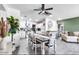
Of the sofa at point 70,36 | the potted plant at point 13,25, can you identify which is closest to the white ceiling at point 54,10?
the potted plant at point 13,25

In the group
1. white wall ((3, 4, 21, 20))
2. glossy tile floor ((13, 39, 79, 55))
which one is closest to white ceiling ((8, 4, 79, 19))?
white wall ((3, 4, 21, 20))

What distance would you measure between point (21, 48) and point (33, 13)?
0.83 metres

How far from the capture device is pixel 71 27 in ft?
8.48

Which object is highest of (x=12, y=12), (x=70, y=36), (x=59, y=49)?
(x=12, y=12)

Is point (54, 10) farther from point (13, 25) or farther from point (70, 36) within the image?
point (13, 25)

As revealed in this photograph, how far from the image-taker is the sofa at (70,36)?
2.57m

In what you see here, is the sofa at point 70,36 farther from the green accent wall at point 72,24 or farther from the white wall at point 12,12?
the white wall at point 12,12

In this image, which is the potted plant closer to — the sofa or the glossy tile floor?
the glossy tile floor

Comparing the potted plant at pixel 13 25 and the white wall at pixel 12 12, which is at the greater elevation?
the white wall at pixel 12 12

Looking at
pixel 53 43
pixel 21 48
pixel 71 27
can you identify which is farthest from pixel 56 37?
pixel 21 48

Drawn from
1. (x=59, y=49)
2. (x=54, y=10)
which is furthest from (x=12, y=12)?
(x=59, y=49)

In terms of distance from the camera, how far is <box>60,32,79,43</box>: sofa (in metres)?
2.57

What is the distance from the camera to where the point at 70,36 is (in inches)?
102
